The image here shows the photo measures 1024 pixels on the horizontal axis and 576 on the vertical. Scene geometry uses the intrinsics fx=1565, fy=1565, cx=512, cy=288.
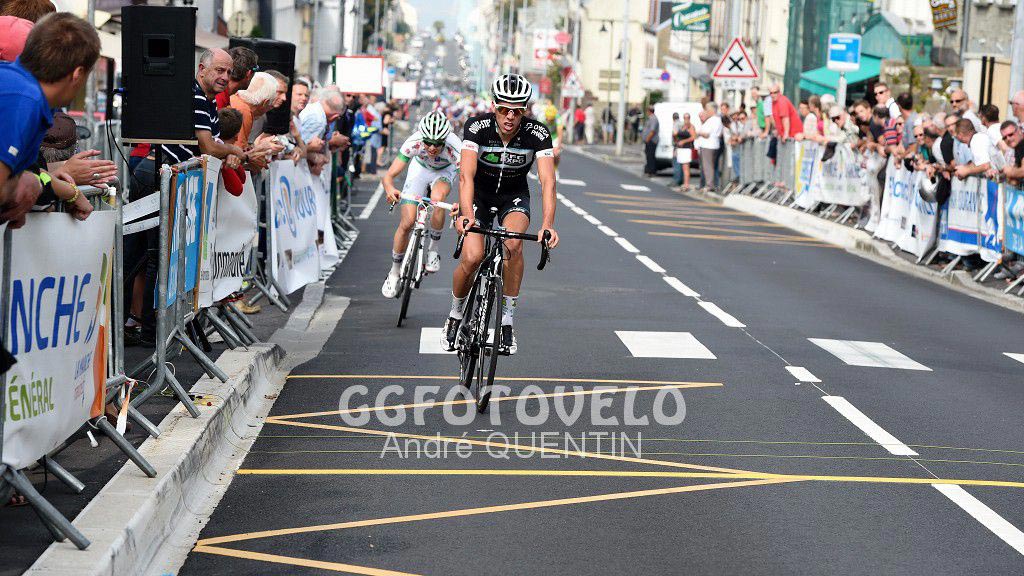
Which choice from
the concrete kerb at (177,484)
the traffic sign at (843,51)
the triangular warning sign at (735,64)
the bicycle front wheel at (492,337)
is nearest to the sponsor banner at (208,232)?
the concrete kerb at (177,484)

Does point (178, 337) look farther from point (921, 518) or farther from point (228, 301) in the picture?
point (921, 518)

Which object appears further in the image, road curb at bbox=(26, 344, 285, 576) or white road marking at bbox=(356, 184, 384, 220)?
white road marking at bbox=(356, 184, 384, 220)

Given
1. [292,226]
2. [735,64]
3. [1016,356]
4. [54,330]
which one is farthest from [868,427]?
[735,64]

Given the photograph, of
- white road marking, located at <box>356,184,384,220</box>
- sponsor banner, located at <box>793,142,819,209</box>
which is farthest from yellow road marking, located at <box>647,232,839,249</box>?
white road marking, located at <box>356,184,384,220</box>

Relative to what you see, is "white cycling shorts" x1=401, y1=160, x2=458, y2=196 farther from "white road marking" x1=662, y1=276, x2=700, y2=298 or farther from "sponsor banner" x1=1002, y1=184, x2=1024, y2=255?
"sponsor banner" x1=1002, y1=184, x2=1024, y2=255

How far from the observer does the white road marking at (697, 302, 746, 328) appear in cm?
1355

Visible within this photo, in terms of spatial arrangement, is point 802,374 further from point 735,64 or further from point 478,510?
point 735,64

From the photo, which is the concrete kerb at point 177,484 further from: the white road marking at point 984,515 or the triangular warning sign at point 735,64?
the triangular warning sign at point 735,64

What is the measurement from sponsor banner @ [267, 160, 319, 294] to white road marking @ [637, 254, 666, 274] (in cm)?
467

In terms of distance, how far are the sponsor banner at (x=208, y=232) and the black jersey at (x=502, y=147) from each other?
161cm

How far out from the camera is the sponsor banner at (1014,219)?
1695 cm

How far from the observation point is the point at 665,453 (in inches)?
317

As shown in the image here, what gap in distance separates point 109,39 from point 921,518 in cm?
3277

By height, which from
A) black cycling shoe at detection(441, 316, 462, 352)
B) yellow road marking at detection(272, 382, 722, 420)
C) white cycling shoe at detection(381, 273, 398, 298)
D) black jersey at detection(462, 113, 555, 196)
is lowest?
yellow road marking at detection(272, 382, 722, 420)
